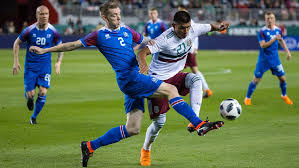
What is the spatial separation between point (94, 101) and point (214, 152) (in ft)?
23.1

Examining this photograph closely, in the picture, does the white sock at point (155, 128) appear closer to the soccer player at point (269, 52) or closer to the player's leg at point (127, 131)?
the player's leg at point (127, 131)

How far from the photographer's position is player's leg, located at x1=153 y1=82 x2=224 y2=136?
6.61m

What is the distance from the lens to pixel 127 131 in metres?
7.18

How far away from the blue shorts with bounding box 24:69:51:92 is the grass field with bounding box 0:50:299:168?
2.55 ft

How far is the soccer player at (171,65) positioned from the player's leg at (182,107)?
0.30 metres

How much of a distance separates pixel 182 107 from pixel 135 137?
2.86 metres

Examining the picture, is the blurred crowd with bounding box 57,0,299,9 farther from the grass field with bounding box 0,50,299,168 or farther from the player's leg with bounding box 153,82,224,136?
the player's leg with bounding box 153,82,224,136

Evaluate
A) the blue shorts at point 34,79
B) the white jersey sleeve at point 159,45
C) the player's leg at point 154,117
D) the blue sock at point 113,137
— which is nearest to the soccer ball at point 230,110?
the player's leg at point 154,117

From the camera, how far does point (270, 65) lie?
13.9 metres

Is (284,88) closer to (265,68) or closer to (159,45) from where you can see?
(265,68)

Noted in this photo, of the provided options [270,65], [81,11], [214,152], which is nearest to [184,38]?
[214,152]

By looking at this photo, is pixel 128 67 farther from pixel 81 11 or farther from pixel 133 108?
pixel 81 11

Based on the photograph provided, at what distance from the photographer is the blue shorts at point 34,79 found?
1127 cm

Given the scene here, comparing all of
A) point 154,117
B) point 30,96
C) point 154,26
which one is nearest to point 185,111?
point 154,117
